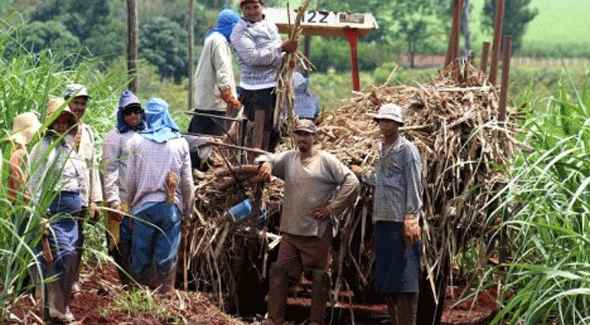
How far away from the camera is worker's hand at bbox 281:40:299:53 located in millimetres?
10992

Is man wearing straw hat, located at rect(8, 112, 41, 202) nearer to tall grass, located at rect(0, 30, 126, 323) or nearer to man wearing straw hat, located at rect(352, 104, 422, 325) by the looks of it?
tall grass, located at rect(0, 30, 126, 323)

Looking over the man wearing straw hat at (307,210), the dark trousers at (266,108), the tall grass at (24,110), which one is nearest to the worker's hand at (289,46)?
the dark trousers at (266,108)

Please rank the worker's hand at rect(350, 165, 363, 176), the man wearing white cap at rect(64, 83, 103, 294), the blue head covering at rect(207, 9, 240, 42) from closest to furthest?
the man wearing white cap at rect(64, 83, 103, 294), the worker's hand at rect(350, 165, 363, 176), the blue head covering at rect(207, 9, 240, 42)

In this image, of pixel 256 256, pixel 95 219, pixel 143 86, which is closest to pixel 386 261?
pixel 256 256

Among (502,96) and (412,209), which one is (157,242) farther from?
(502,96)

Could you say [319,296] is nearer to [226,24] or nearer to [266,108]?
[266,108]

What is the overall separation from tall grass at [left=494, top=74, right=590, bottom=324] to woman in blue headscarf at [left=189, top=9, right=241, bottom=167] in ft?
8.20

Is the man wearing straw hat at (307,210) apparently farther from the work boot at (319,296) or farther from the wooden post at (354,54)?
the wooden post at (354,54)

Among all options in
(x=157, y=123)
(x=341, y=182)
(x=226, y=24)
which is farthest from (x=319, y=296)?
(x=226, y=24)

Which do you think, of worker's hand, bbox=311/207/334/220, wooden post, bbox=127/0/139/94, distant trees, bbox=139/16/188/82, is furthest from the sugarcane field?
distant trees, bbox=139/16/188/82

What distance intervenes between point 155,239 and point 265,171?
36.4 inches

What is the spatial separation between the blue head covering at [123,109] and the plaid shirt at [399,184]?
1.73 meters

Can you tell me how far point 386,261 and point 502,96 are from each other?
67.8 inches

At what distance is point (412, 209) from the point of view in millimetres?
9844
